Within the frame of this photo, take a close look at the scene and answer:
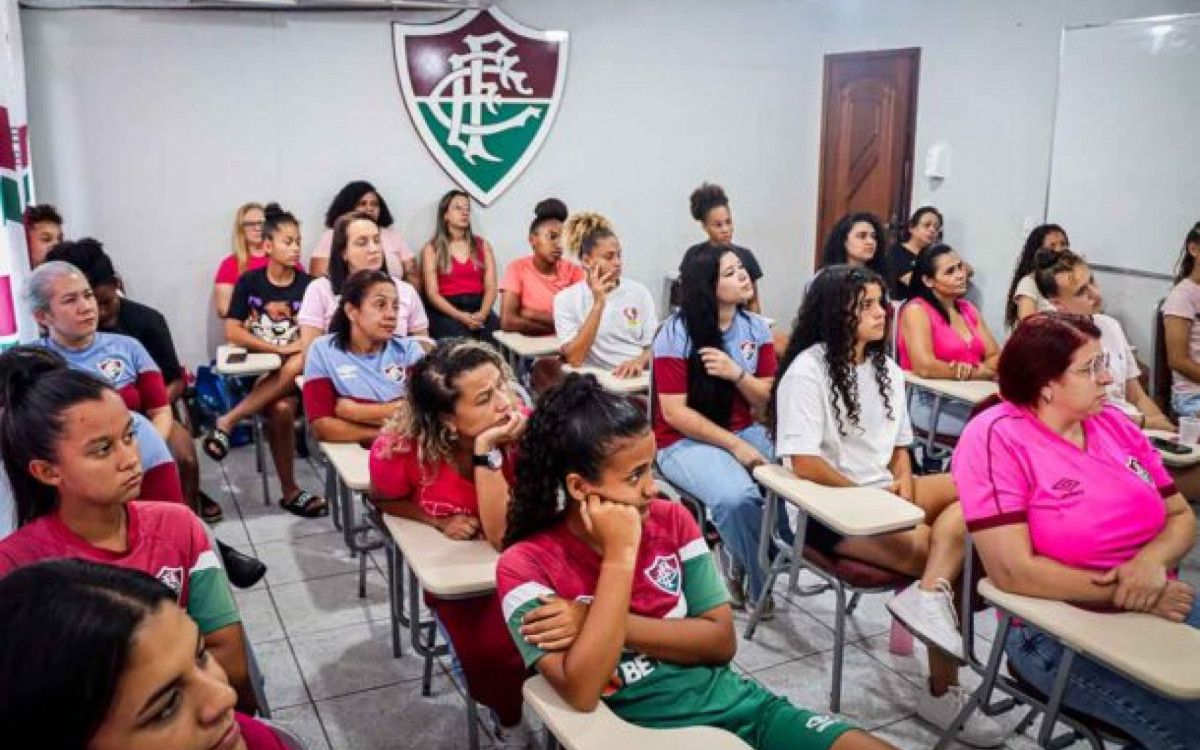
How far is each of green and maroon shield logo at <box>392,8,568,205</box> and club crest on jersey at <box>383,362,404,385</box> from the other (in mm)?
2813

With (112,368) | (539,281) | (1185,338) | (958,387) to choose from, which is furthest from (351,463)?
(1185,338)

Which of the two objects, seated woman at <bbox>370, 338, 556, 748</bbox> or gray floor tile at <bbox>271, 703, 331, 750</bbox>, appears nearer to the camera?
seated woman at <bbox>370, 338, 556, 748</bbox>

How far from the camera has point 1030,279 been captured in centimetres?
445

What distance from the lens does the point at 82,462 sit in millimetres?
1687

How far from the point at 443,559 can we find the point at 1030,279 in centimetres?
346

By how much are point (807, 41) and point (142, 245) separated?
184 inches

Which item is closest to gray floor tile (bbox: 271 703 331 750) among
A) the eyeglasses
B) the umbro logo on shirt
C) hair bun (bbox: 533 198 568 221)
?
the umbro logo on shirt

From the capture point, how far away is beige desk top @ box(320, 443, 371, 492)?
8.43 feet

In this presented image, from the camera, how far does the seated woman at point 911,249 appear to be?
18.8 feet

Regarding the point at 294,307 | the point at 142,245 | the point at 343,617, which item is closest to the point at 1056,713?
the point at 343,617

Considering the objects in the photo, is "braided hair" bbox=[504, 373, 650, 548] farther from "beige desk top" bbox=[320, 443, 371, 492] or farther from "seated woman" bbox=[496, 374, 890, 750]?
"beige desk top" bbox=[320, 443, 371, 492]

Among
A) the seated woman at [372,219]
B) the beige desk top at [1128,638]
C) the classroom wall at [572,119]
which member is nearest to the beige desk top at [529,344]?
the seated woman at [372,219]

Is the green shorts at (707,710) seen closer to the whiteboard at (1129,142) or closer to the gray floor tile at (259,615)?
the gray floor tile at (259,615)

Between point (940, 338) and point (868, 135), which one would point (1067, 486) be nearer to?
point (940, 338)
